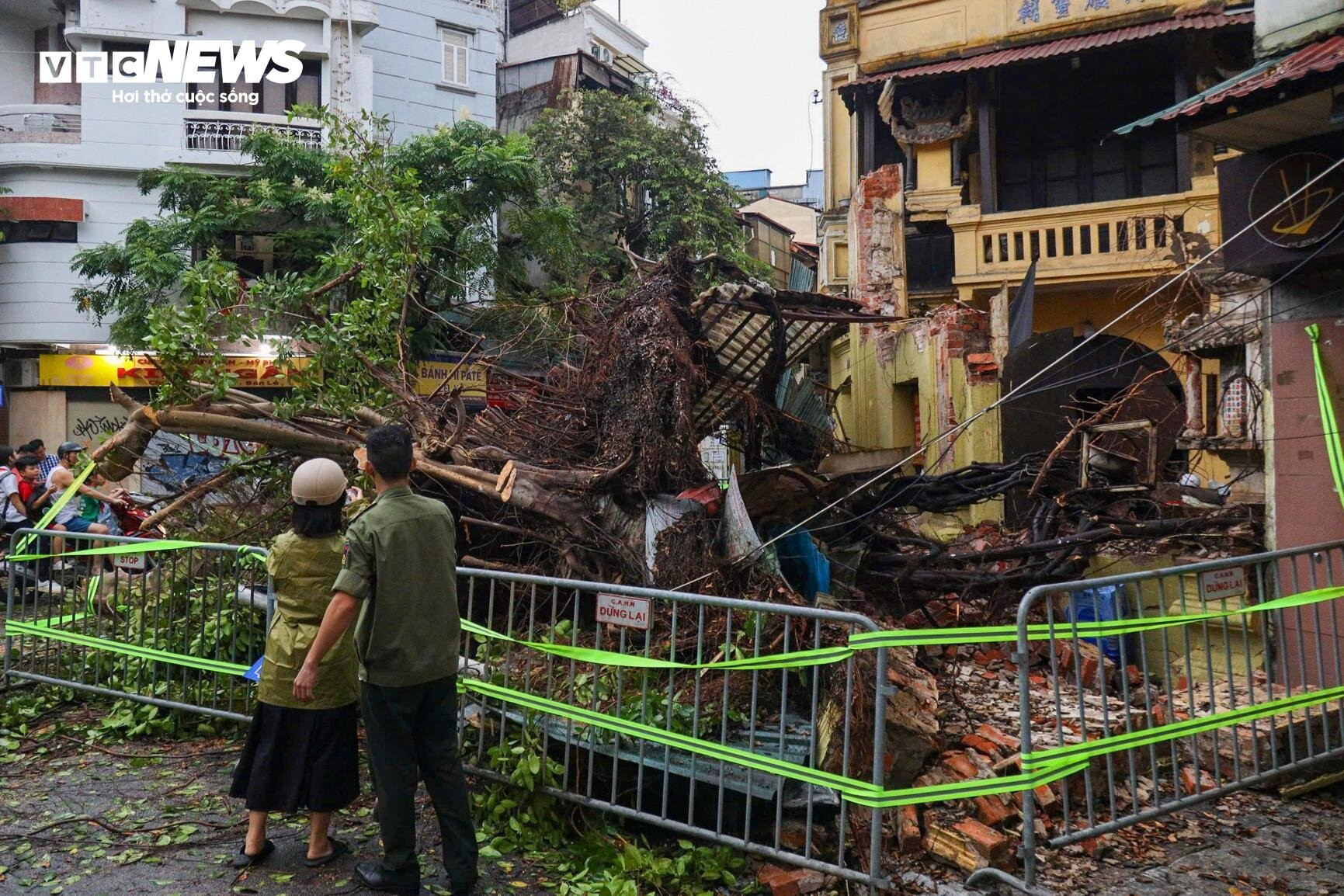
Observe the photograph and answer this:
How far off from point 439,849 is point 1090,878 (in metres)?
2.81

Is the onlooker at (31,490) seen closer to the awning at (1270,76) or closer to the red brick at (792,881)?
the red brick at (792,881)

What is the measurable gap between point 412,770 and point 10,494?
8137 millimetres

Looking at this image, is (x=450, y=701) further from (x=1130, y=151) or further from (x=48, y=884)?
(x=1130, y=151)

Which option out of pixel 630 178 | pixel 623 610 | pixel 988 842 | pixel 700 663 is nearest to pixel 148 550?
pixel 623 610

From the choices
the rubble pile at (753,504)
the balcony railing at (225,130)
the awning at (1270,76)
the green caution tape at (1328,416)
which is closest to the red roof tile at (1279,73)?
the awning at (1270,76)

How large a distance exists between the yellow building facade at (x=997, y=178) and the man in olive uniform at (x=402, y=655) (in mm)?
10022

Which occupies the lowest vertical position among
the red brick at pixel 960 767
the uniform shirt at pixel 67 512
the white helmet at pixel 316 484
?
the red brick at pixel 960 767

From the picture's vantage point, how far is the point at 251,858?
386 cm

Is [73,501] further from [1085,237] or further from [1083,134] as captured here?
[1083,134]

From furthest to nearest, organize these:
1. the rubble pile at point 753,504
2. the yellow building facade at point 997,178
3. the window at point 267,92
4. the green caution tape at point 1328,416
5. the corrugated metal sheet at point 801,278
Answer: the window at point 267,92, the corrugated metal sheet at point 801,278, the yellow building facade at point 997,178, the green caution tape at point 1328,416, the rubble pile at point 753,504

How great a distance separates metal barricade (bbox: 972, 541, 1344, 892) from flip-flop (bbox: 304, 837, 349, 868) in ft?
8.70

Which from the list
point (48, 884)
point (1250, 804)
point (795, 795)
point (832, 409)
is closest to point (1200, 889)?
point (1250, 804)

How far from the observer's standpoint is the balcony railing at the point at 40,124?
18703 mm

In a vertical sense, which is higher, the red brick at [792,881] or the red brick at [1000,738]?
the red brick at [1000,738]
